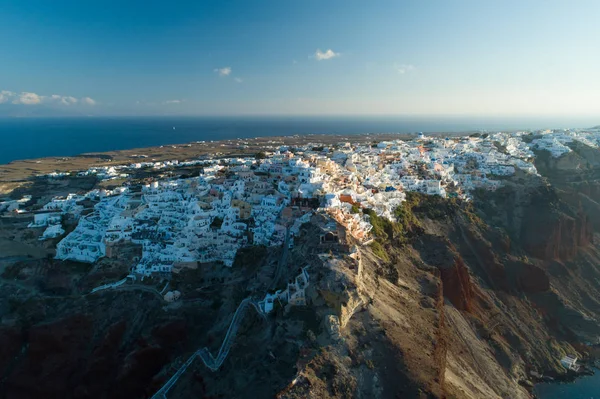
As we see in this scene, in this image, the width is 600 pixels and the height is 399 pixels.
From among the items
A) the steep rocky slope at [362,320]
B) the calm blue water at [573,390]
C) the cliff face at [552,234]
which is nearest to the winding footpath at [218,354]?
the steep rocky slope at [362,320]

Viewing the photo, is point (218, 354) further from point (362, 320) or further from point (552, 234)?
point (552, 234)

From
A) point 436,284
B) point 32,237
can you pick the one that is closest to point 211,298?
point 436,284

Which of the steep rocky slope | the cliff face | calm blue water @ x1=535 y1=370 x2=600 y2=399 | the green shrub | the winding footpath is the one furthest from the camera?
the cliff face

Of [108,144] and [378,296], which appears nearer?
[378,296]

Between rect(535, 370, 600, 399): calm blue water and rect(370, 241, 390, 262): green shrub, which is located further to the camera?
rect(370, 241, 390, 262): green shrub

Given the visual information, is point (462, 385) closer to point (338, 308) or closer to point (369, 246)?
point (338, 308)

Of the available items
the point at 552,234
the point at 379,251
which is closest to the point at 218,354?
the point at 379,251

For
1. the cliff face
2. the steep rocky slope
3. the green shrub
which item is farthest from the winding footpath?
the cliff face

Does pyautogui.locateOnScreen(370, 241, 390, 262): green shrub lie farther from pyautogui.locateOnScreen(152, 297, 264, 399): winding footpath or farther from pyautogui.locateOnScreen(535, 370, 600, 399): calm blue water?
pyautogui.locateOnScreen(535, 370, 600, 399): calm blue water
